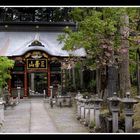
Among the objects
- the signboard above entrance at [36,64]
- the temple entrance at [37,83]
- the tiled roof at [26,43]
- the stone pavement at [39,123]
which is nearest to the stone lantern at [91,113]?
the stone pavement at [39,123]

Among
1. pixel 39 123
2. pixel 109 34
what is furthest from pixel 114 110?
pixel 39 123

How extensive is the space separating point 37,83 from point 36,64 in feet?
4.50

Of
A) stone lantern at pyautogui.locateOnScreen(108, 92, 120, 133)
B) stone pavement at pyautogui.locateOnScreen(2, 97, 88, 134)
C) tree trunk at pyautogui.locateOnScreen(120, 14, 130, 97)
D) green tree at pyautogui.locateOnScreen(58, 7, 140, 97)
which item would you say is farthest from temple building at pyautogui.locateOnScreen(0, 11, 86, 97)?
stone lantern at pyautogui.locateOnScreen(108, 92, 120, 133)

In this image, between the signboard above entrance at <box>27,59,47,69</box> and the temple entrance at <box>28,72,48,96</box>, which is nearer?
the signboard above entrance at <box>27,59,47,69</box>

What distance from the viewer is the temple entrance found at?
20050 mm

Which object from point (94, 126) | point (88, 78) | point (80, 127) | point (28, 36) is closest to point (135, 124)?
point (94, 126)

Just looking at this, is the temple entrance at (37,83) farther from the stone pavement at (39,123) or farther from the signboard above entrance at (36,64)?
the stone pavement at (39,123)

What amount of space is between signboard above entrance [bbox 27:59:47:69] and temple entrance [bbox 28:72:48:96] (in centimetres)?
75

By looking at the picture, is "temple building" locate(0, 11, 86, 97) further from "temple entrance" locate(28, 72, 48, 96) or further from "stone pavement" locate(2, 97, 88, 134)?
"stone pavement" locate(2, 97, 88, 134)

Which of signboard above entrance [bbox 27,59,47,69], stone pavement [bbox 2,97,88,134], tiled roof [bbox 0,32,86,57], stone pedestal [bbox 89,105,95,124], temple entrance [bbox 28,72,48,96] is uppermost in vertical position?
tiled roof [bbox 0,32,86,57]

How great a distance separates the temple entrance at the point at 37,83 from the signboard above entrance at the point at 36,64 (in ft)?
2.45

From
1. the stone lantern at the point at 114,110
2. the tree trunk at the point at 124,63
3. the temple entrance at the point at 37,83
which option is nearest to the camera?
the stone lantern at the point at 114,110

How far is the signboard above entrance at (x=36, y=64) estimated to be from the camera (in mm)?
19484
